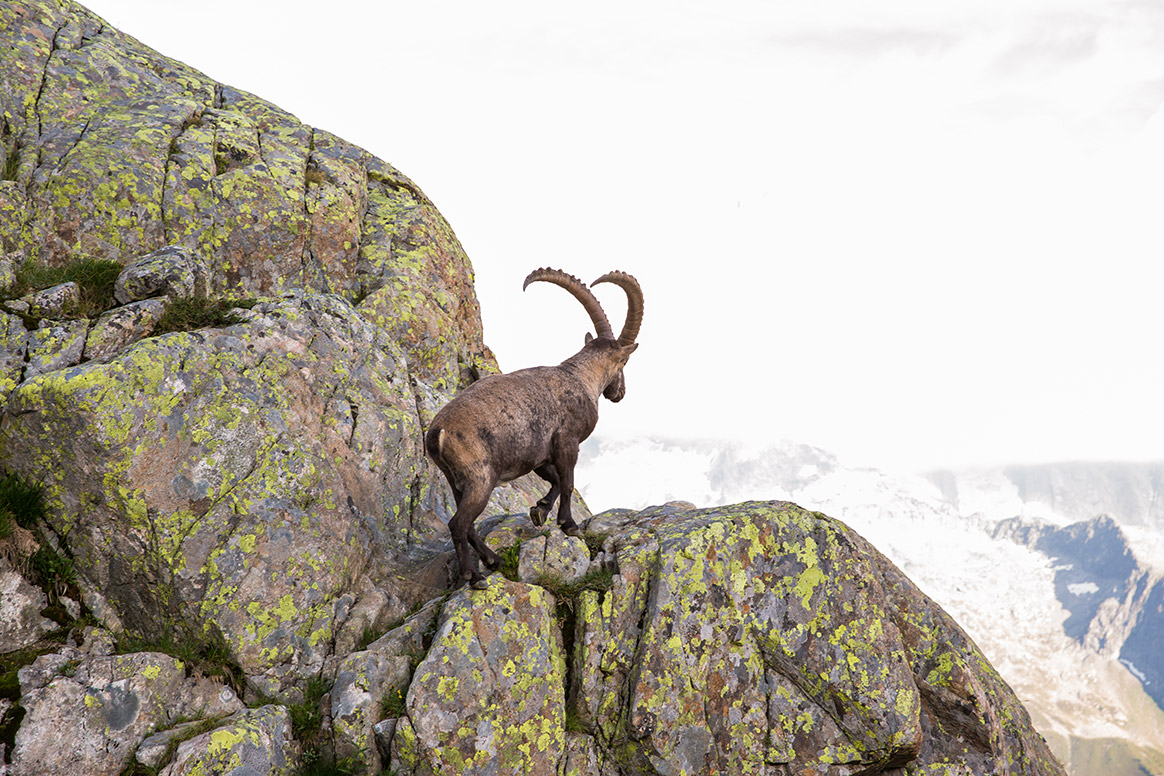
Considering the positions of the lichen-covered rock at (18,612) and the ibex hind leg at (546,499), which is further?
the ibex hind leg at (546,499)

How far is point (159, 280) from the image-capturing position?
40.0 feet

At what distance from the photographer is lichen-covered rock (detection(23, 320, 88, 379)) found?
10734 millimetres

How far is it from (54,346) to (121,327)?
953 mm

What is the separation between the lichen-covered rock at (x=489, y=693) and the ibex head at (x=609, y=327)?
6.09 meters

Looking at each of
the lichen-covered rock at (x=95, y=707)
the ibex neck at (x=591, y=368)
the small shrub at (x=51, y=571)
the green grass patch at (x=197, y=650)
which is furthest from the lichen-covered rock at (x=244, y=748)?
the ibex neck at (x=591, y=368)

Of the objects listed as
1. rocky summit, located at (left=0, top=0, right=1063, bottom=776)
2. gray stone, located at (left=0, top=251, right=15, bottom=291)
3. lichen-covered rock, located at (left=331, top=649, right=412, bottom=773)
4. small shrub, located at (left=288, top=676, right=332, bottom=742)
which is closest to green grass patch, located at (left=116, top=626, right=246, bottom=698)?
rocky summit, located at (left=0, top=0, right=1063, bottom=776)

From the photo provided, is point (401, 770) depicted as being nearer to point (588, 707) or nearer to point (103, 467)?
point (588, 707)

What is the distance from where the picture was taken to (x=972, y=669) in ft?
39.7

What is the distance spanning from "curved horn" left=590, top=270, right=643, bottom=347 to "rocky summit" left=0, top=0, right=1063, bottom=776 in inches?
157

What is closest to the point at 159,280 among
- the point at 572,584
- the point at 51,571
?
the point at 51,571

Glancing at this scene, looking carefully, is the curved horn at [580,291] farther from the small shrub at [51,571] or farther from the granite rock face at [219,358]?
the small shrub at [51,571]

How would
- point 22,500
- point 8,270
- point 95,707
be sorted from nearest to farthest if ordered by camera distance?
point 95,707 → point 22,500 → point 8,270

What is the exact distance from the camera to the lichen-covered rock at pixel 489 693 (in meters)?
9.27

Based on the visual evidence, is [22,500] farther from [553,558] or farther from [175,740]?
[553,558]
